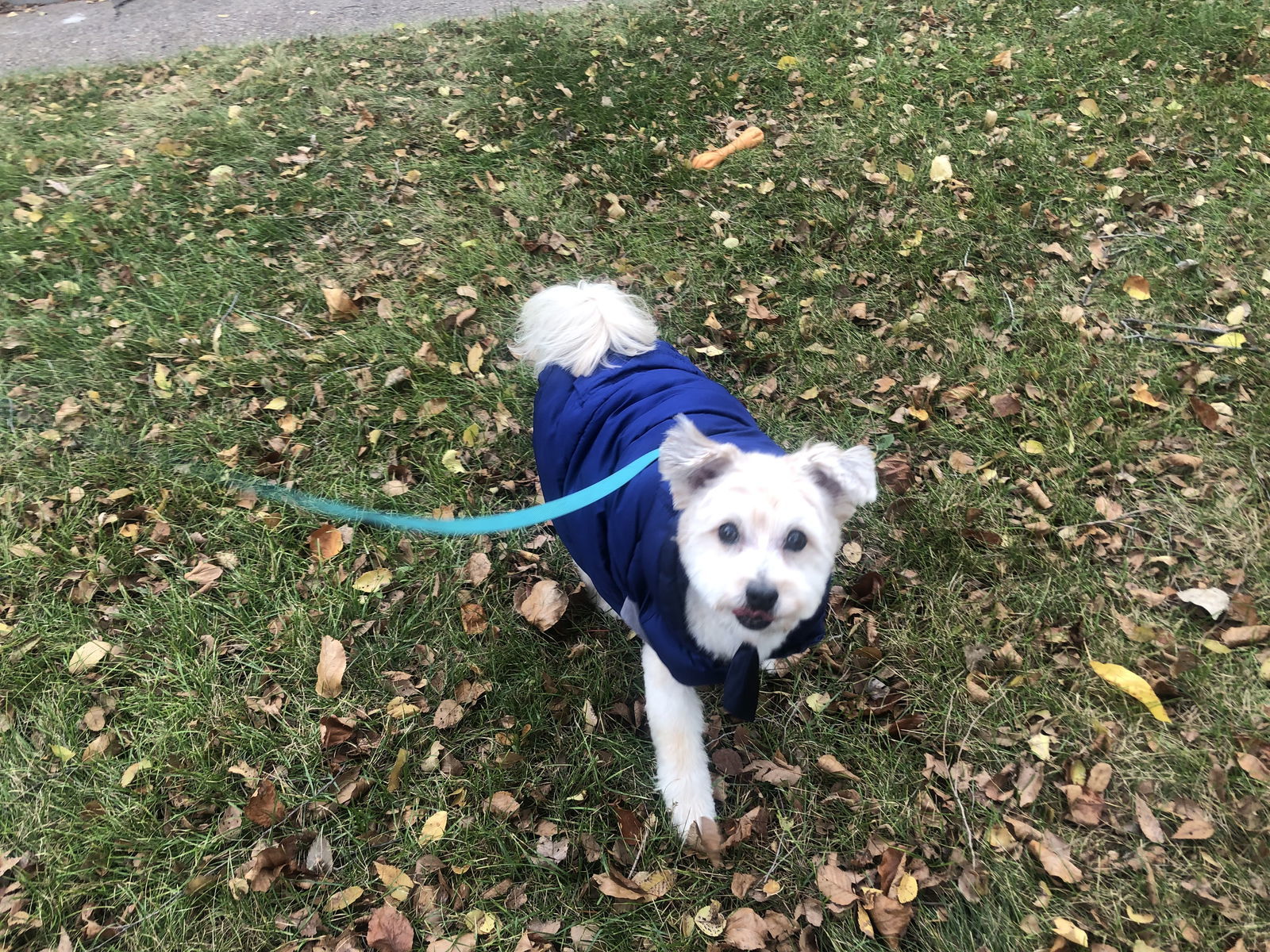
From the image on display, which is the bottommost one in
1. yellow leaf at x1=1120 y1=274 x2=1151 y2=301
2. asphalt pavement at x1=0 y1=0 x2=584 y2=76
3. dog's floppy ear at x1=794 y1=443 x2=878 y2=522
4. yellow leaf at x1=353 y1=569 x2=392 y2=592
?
yellow leaf at x1=353 y1=569 x2=392 y2=592

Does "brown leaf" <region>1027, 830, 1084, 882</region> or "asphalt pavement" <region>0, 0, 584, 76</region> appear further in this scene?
"asphalt pavement" <region>0, 0, 584, 76</region>

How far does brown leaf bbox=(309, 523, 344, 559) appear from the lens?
131 inches

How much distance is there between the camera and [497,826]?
8.45ft

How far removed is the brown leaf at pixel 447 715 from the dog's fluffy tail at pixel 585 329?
5.14ft

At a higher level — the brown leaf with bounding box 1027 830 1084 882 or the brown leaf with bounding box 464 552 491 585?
the brown leaf with bounding box 464 552 491 585

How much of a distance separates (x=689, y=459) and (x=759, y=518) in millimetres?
310

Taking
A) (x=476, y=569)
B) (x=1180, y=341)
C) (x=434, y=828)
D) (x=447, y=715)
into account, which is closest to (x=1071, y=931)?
(x=434, y=828)

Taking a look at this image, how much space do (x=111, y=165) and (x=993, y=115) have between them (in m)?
7.28

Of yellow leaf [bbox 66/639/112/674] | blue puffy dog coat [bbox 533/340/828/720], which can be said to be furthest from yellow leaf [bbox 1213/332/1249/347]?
yellow leaf [bbox 66/639/112/674]

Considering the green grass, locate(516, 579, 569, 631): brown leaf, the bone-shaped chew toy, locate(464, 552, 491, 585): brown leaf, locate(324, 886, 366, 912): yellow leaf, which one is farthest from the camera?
the bone-shaped chew toy

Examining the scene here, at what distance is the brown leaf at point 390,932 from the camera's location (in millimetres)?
2314

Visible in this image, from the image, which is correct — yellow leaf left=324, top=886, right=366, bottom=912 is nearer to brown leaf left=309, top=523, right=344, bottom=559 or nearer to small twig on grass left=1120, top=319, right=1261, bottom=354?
brown leaf left=309, top=523, right=344, bottom=559

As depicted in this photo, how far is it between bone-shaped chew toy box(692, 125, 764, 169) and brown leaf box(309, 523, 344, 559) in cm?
406

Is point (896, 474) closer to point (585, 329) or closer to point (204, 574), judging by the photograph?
point (585, 329)
